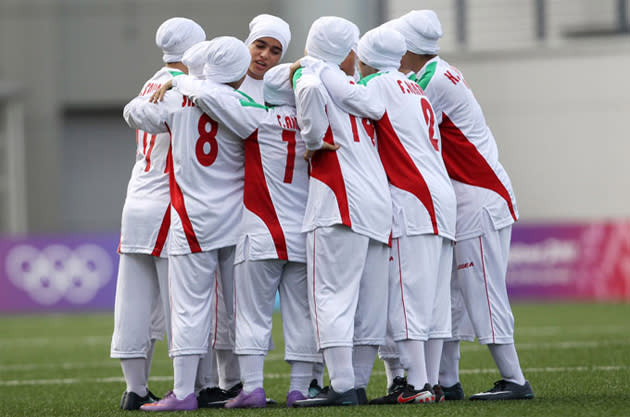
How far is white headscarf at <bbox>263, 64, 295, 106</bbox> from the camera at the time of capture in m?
6.43

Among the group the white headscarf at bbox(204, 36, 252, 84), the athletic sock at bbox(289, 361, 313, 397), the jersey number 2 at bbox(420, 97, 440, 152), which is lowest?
the athletic sock at bbox(289, 361, 313, 397)

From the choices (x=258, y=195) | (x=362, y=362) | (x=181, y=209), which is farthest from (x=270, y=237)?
(x=362, y=362)

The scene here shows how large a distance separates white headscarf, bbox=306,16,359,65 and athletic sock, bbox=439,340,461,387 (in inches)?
73.1

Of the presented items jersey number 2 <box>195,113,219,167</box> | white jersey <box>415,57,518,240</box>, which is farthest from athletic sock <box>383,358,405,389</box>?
jersey number 2 <box>195,113,219,167</box>

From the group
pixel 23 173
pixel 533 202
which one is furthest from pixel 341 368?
pixel 23 173

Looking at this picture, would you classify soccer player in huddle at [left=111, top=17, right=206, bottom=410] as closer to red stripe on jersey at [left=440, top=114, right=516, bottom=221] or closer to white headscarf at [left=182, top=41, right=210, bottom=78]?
white headscarf at [left=182, top=41, right=210, bottom=78]

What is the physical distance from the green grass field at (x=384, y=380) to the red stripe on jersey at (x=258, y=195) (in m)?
0.94

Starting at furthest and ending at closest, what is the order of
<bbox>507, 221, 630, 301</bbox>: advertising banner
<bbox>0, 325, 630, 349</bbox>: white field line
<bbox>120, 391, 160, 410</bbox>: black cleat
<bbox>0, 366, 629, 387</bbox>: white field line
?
<bbox>507, 221, 630, 301</bbox>: advertising banner, <bbox>0, 325, 630, 349</bbox>: white field line, <bbox>0, 366, 629, 387</bbox>: white field line, <bbox>120, 391, 160, 410</bbox>: black cleat

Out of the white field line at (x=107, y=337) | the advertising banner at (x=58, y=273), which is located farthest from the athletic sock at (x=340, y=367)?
the advertising banner at (x=58, y=273)

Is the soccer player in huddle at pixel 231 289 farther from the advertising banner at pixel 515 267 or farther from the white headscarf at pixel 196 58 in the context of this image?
the advertising banner at pixel 515 267

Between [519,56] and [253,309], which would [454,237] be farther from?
[519,56]

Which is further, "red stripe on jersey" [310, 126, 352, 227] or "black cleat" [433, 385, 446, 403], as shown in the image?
Answer: "black cleat" [433, 385, 446, 403]

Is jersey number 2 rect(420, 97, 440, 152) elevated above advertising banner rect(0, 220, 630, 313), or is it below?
above

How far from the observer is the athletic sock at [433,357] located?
6.46 metres
